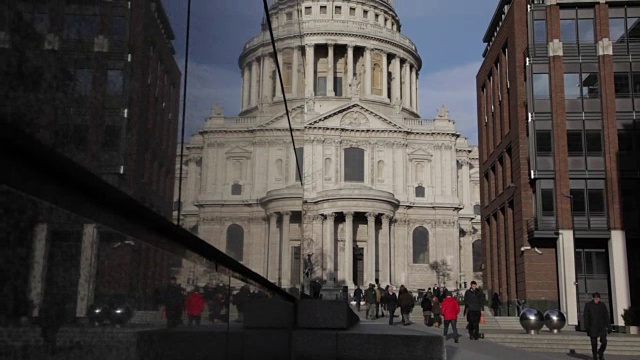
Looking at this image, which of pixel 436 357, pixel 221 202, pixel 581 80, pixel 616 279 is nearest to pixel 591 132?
pixel 581 80

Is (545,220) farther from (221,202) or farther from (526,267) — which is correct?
(221,202)

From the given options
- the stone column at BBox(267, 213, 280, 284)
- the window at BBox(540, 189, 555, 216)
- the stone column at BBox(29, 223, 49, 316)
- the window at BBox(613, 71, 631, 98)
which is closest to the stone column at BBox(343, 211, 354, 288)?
the window at BBox(540, 189, 555, 216)

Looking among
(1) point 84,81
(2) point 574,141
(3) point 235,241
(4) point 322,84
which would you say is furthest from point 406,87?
(1) point 84,81

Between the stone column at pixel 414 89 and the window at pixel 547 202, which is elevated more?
the stone column at pixel 414 89

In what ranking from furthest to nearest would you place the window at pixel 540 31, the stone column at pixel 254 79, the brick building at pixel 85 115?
the window at pixel 540 31, the stone column at pixel 254 79, the brick building at pixel 85 115

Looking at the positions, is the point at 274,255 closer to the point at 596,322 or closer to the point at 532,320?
the point at 596,322

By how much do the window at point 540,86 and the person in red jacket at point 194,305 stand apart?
3780 cm

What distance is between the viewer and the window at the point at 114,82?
1.08 meters

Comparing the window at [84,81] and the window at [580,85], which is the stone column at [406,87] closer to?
the window at [580,85]

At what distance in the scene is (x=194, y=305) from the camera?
185cm

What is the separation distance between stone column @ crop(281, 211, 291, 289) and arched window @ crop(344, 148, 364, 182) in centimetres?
6386

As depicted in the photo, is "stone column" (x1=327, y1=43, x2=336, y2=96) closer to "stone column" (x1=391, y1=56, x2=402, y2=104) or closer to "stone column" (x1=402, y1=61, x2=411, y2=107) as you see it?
"stone column" (x1=391, y1=56, x2=402, y2=104)

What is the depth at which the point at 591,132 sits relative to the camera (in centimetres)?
3609

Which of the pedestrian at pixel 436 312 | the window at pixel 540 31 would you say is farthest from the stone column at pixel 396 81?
the pedestrian at pixel 436 312
